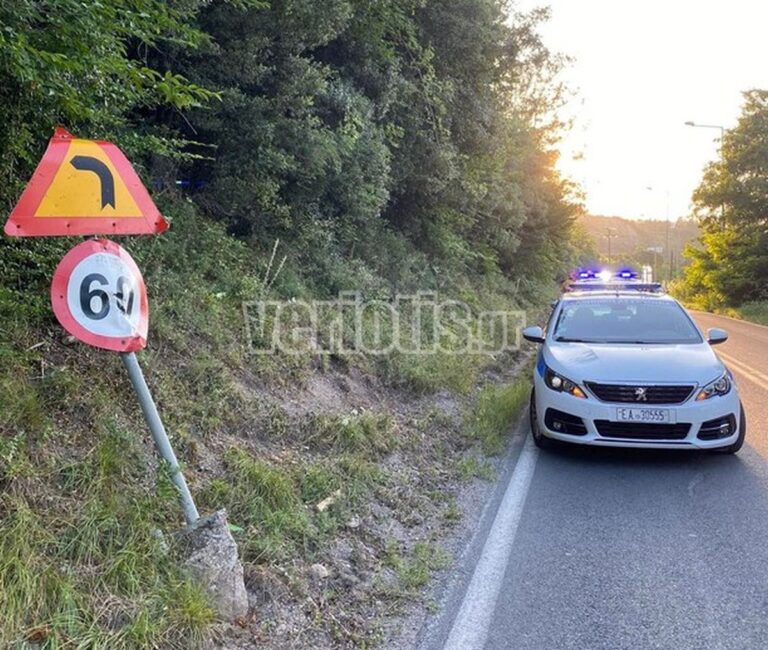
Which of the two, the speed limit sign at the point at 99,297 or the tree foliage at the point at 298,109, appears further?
the tree foliage at the point at 298,109

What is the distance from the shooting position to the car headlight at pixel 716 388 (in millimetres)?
5645

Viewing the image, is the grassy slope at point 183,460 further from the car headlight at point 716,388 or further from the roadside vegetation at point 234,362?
the car headlight at point 716,388

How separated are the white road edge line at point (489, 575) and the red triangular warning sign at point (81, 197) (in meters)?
2.59

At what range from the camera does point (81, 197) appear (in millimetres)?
2900

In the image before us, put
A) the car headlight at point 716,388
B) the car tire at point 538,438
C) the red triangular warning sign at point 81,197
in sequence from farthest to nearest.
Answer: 1. the car tire at point 538,438
2. the car headlight at point 716,388
3. the red triangular warning sign at point 81,197

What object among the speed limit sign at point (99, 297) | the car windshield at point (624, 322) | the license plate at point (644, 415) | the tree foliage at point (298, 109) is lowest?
the license plate at point (644, 415)

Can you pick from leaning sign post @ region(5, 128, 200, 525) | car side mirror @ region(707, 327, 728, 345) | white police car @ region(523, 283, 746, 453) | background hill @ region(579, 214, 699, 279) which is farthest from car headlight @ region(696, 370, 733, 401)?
background hill @ region(579, 214, 699, 279)

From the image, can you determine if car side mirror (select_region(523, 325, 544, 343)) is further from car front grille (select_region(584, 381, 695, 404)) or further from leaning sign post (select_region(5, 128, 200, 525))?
leaning sign post (select_region(5, 128, 200, 525))

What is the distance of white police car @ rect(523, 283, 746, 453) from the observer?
5594 mm

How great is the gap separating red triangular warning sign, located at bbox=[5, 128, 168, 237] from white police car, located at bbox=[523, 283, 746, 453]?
418cm

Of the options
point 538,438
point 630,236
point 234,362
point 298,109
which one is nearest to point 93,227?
point 234,362

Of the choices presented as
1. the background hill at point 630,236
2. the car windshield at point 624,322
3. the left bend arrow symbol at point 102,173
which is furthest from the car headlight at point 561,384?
the background hill at point 630,236

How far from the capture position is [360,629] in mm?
3248

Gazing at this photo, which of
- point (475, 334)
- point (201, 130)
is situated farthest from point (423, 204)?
point (201, 130)
